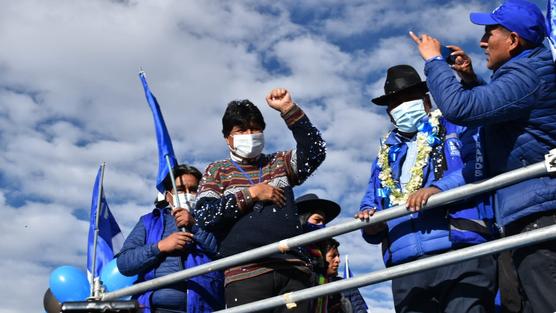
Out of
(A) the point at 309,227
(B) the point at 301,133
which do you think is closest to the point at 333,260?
(A) the point at 309,227

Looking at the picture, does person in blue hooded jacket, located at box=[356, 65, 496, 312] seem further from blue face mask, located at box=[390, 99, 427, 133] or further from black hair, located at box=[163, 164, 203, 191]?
black hair, located at box=[163, 164, 203, 191]

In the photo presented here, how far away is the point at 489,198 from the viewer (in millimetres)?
4246

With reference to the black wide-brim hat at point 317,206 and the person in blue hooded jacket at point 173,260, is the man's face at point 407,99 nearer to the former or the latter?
the person in blue hooded jacket at point 173,260

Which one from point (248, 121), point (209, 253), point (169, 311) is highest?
point (248, 121)

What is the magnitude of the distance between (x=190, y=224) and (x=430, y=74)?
7.92 ft

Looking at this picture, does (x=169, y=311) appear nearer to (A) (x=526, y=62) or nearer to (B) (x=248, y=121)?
(B) (x=248, y=121)

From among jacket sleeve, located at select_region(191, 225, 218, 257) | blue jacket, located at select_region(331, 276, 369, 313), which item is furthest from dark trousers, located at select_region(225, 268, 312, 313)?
blue jacket, located at select_region(331, 276, 369, 313)

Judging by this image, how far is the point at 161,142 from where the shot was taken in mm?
6191

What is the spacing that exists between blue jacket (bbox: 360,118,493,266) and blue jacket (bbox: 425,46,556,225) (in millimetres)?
334

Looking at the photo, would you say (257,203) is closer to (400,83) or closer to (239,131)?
(239,131)

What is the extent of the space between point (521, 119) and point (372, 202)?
132 cm

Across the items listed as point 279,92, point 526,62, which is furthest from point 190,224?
point 526,62

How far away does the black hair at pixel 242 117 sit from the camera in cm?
509

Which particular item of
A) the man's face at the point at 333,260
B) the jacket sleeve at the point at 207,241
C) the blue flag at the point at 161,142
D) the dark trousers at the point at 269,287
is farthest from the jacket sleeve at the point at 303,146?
the man's face at the point at 333,260
